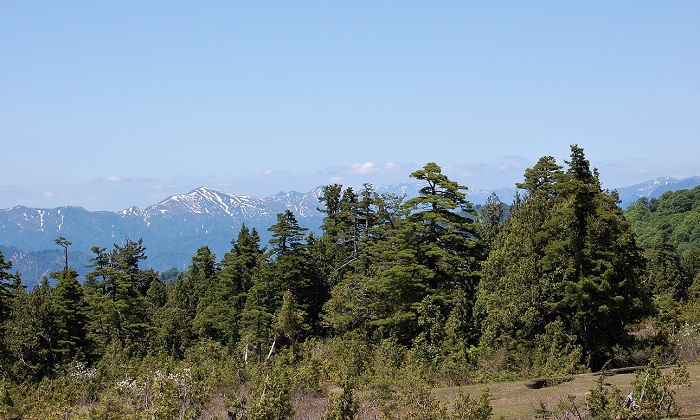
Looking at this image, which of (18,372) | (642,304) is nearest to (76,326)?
(18,372)

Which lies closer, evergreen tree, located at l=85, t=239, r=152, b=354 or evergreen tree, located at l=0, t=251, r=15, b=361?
evergreen tree, located at l=0, t=251, r=15, b=361

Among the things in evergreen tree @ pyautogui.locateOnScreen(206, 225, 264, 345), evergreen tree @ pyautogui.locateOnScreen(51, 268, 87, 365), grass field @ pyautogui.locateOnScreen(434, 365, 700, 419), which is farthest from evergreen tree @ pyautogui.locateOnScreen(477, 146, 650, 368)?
evergreen tree @ pyautogui.locateOnScreen(51, 268, 87, 365)

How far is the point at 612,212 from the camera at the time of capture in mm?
29641

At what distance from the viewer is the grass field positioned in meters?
18.0

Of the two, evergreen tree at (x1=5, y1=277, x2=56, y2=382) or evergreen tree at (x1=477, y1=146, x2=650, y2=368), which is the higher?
evergreen tree at (x1=477, y1=146, x2=650, y2=368)

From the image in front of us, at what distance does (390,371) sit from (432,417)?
44.8 feet

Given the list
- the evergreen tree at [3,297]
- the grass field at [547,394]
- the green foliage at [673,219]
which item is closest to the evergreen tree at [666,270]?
the green foliage at [673,219]

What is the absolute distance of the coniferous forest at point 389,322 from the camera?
19.5m

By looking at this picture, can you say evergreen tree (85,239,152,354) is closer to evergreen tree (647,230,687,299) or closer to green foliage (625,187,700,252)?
evergreen tree (647,230,687,299)

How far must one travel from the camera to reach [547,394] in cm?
2130

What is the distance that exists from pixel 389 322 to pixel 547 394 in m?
15.9

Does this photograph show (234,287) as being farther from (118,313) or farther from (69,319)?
(69,319)

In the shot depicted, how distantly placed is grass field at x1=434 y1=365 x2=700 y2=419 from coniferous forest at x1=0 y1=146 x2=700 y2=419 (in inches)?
39.3

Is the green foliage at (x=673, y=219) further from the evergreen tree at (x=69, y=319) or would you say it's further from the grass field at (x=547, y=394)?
the evergreen tree at (x=69, y=319)
